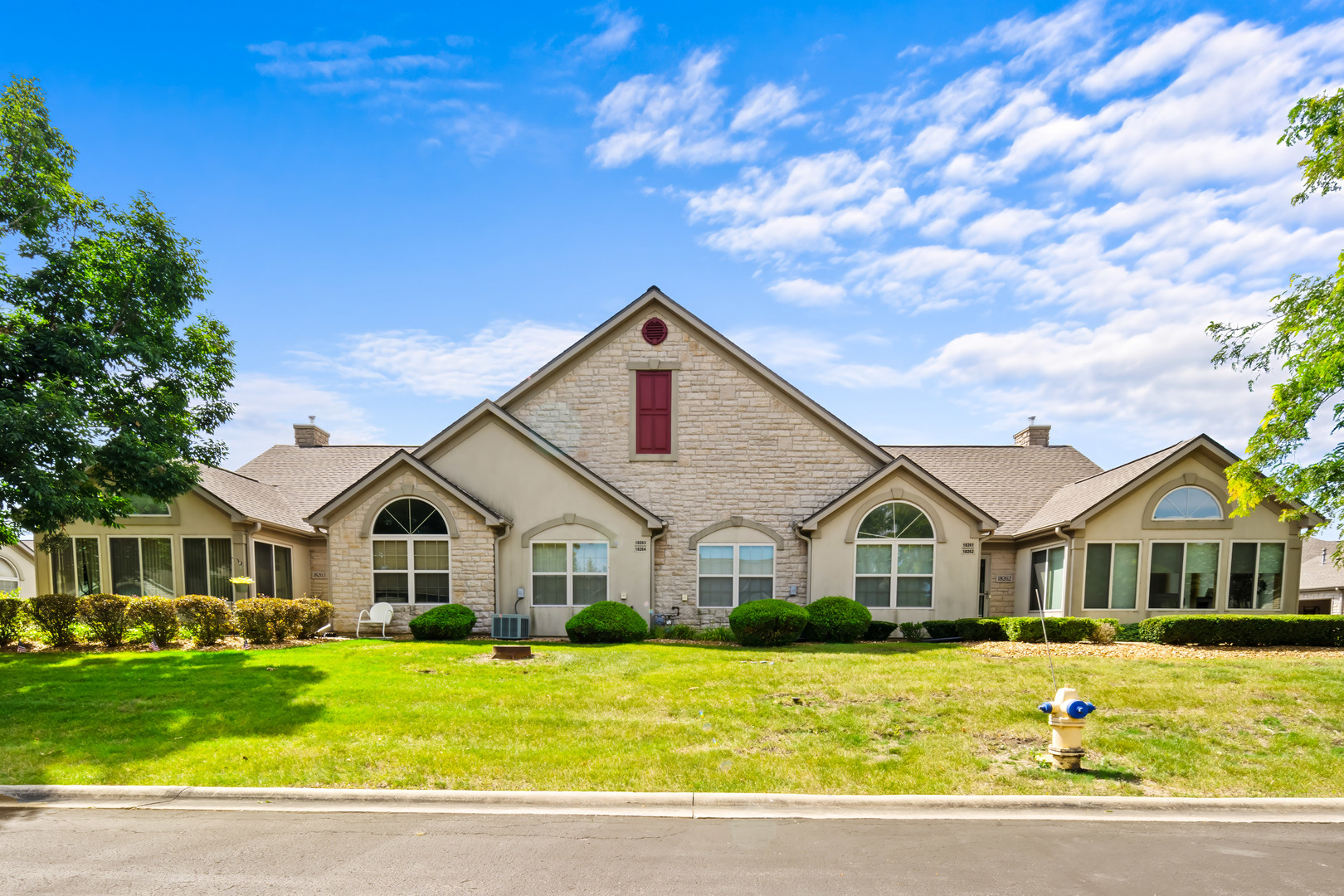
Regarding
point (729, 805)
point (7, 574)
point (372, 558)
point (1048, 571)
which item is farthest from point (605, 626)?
point (7, 574)

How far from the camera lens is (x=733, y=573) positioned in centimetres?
1920

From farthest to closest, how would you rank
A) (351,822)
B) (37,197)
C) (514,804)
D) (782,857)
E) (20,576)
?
(20,576)
(37,197)
(514,804)
(351,822)
(782,857)

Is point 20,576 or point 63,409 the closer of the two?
point 63,409

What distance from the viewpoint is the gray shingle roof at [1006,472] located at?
22.5m

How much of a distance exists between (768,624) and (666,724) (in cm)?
794

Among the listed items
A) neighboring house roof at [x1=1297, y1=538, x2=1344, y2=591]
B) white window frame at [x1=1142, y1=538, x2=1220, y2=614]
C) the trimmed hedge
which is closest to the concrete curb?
the trimmed hedge

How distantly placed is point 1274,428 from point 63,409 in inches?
808

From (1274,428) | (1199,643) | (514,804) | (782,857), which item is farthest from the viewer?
(1199,643)

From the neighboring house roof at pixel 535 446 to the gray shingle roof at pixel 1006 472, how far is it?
1131cm

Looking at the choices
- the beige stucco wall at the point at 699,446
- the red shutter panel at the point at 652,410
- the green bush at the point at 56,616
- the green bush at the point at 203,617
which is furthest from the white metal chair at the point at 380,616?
the red shutter panel at the point at 652,410

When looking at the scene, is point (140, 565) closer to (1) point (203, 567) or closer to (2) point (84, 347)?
(1) point (203, 567)

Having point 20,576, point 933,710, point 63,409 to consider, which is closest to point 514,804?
point 933,710

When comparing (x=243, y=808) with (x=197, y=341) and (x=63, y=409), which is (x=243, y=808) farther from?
(x=197, y=341)

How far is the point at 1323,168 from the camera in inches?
430
